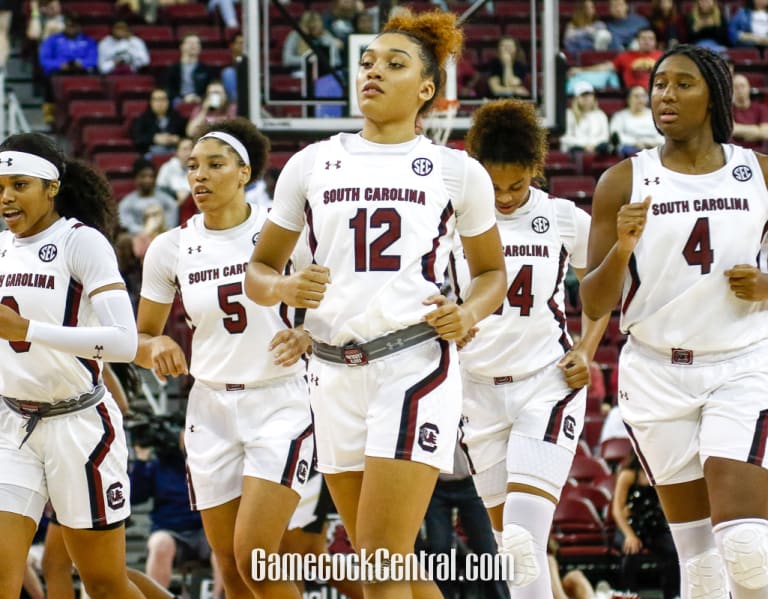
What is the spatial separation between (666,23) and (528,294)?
12435 millimetres

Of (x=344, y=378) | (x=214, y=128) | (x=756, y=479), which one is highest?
(x=214, y=128)

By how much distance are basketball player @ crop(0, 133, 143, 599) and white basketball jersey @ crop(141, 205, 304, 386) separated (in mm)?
659

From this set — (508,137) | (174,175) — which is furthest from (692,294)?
(174,175)

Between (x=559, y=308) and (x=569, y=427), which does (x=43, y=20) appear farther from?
(x=569, y=427)

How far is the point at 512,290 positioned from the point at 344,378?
1.75 metres

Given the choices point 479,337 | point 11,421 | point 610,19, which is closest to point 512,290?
point 479,337

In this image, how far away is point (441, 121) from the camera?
423 inches

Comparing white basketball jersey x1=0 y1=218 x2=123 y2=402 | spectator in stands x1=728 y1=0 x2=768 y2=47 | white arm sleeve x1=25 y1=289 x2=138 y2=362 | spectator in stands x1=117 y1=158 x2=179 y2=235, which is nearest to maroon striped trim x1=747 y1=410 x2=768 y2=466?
white arm sleeve x1=25 y1=289 x2=138 y2=362

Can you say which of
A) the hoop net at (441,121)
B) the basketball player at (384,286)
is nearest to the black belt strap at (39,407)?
the basketball player at (384,286)

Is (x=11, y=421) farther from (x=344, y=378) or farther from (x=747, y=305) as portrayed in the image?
(x=747, y=305)

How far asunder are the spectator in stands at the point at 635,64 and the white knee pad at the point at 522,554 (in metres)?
11.1

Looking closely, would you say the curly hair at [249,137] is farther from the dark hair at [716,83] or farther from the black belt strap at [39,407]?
the dark hair at [716,83]

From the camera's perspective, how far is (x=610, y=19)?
1855 centimetres

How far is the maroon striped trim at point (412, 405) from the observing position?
16.6 feet
